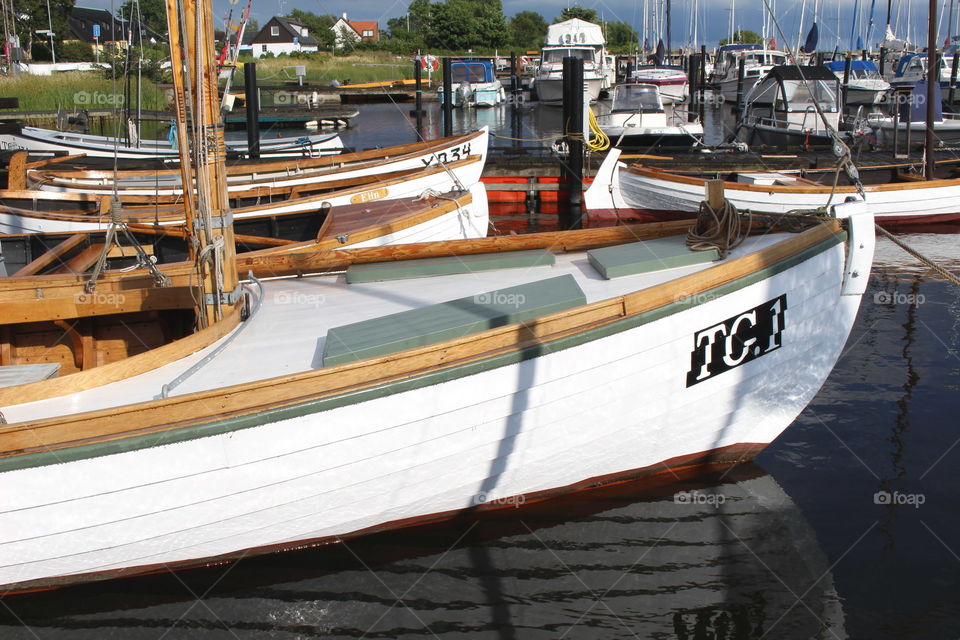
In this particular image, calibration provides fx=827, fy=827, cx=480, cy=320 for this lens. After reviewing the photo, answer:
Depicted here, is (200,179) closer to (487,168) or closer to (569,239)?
(569,239)

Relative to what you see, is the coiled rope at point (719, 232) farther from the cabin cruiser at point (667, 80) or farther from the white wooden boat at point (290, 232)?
the cabin cruiser at point (667, 80)

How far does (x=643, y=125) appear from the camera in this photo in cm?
2431

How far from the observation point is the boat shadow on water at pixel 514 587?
5715 millimetres

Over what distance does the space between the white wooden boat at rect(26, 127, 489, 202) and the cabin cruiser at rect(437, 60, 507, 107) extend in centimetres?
3085

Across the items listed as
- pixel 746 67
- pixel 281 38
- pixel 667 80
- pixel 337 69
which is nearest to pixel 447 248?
pixel 667 80

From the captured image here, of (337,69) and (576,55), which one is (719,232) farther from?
(337,69)

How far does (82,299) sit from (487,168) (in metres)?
14.5

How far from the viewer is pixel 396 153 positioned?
16.3 meters

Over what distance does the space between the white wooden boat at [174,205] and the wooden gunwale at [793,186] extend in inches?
153

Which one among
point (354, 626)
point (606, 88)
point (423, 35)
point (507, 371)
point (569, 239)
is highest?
point (423, 35)

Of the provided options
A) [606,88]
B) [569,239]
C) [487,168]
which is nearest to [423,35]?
[606,88]

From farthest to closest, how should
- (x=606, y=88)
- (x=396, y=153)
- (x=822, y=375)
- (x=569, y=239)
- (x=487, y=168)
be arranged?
(x=606, y=88) → (x=487, y=168) → (x=396, y=153) → (x=569, y=239) → (x=822, y=375)

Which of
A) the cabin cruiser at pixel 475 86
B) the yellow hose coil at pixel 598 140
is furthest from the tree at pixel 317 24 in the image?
the yellow hose coil at pixel 598 140

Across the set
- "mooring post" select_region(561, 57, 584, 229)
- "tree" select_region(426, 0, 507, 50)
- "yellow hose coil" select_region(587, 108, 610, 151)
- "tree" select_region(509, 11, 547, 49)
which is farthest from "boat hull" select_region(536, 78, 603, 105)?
"tree" select_region(509, 11, 547, 49)
